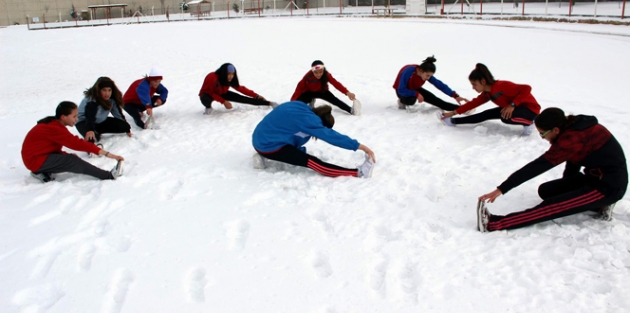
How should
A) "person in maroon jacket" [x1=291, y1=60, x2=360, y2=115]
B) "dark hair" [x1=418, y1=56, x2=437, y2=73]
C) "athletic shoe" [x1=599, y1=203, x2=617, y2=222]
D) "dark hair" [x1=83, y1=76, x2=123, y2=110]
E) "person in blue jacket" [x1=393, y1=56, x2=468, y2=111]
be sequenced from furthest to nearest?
1. "person in maroon jacket" [x1=291, y1=60, x2=360, y2=115]
2. "person in blue jacket" [x1=393, y1=56, x2=468, y2=111]
3. "dark hair" [x1=418, y1=56, x2=437, y2=73]
4. "dark hair" [x1=83, y1=76, x2=123, y2=110]
5. "athletic shoe" [x1=599, y1=203, x2=617, y2=222]

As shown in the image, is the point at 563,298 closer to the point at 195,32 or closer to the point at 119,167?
the point at 119,167

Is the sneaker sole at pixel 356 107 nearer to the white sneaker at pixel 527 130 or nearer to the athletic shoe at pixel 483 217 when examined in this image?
the white sneaker at pixel 527 130

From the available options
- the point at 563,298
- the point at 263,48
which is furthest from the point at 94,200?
the point at 263,48

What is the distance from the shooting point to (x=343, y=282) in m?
2.78

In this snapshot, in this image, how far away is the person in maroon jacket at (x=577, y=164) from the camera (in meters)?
2.95

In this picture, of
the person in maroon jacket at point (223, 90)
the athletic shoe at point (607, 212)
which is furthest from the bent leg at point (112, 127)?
the athletic shoe at point (607, 212)

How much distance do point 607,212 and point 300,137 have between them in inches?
102

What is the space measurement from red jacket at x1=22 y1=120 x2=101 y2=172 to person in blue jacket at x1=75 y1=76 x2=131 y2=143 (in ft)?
2.46

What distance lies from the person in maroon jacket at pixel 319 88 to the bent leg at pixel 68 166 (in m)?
3.11

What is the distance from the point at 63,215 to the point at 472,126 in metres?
4.53

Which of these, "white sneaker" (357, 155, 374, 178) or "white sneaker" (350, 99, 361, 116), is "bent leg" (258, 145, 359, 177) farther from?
"white sneaker" (350, 99, 361, 116)

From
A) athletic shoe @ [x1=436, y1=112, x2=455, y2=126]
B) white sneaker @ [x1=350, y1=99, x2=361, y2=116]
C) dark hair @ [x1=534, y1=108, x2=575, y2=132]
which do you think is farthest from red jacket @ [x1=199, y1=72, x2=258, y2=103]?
dark hair @ [x1=534, y1=108, x2=575, y2=132]

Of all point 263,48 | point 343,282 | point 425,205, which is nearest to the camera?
point 343,282

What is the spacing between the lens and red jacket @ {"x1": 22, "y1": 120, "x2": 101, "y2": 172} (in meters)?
4.46
